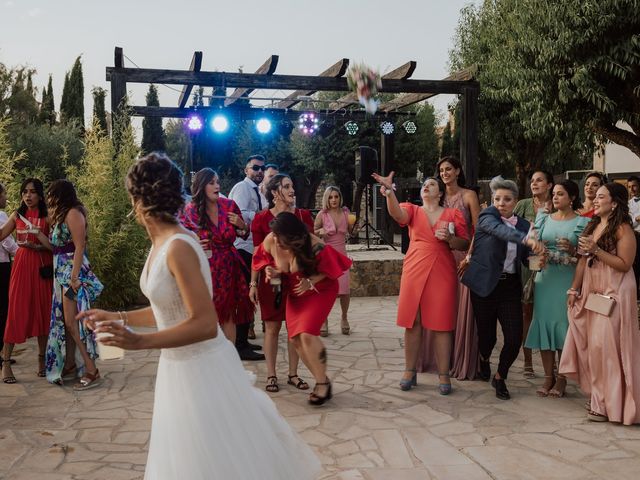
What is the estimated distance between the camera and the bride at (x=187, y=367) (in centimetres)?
224

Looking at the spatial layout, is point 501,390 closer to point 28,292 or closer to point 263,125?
point 28,292

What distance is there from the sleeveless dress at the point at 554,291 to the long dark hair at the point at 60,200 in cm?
397

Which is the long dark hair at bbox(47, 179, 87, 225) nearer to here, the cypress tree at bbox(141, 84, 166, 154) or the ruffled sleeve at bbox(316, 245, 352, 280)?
the ruffled sleeve at bbox(316, 245, 352, 280)

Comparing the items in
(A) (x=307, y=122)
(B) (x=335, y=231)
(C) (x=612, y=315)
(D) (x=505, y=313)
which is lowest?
(D) (x=505, y=313)

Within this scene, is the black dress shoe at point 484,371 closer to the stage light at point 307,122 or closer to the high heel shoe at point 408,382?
the high heel shoe at point 408,382

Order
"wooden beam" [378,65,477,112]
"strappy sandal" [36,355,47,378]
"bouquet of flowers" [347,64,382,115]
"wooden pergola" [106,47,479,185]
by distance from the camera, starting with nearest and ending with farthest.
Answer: "strappy sandal" [36,355,47,378] < "bouquet of flowers" [347,64,382,115] < "wooden pergola" [106,47,479,185] < "wooden beam" [378,65,477,112]

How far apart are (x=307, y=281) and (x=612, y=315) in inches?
87.6

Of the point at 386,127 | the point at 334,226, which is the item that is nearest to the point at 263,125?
the point at 386,127

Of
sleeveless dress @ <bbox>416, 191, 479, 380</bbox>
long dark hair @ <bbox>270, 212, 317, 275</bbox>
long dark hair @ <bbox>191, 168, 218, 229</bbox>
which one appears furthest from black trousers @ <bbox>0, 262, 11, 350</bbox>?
sleeveless dress @ <bbox>416, 191, 479, 380</bbox>

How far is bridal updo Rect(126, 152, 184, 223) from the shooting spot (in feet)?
7.69

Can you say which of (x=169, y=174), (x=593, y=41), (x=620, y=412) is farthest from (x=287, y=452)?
(x=593, y=41)

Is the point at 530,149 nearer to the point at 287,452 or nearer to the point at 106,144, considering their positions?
the point at 106,144

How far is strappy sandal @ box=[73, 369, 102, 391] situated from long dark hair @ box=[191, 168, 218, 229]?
162cm

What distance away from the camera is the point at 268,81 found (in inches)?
484
